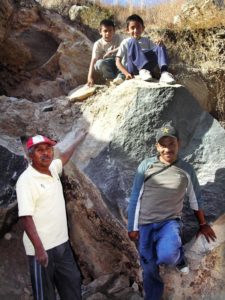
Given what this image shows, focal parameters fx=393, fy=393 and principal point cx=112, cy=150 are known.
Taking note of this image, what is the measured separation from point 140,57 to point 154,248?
8.40ft

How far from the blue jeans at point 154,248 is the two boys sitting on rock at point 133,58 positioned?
1.88m

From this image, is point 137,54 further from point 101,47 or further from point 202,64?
point 202,64

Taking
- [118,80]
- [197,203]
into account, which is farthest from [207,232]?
[118,80]

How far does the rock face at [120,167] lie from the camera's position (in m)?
3.95

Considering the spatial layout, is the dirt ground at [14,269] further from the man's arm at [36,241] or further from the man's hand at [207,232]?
the man's hand at [207,232]

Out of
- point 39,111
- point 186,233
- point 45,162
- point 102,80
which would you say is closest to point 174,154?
point 186,233

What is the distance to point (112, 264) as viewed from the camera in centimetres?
422

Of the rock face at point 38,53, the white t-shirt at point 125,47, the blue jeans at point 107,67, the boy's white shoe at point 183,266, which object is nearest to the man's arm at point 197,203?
the boy's white shoe at point 183,266

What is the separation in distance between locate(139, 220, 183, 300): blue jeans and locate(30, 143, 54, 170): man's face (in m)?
0.96

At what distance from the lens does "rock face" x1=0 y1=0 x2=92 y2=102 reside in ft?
20.2

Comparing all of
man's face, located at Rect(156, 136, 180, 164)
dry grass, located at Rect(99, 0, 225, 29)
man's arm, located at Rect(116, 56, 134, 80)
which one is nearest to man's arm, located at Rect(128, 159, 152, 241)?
man's face, located at Rect(156, 136, 180, 164)

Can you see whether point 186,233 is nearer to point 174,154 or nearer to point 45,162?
point 174,154

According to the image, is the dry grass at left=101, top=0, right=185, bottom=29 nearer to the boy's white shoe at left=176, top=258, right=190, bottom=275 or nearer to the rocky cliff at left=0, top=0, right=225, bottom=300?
the rocky cliff at left=0, top=0, right=225, bottom=300

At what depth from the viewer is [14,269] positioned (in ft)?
13.8
